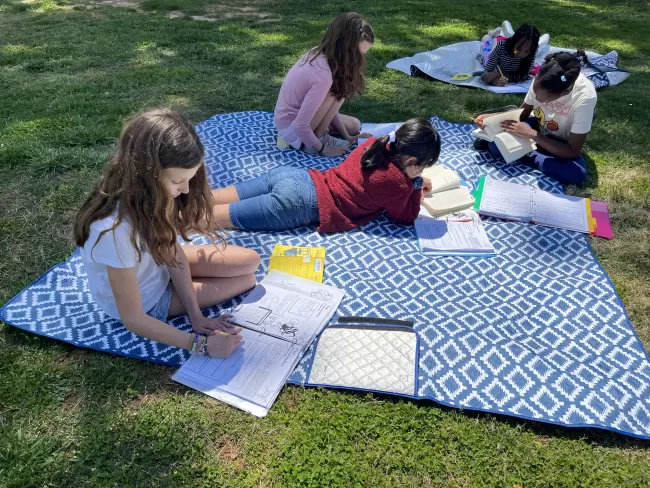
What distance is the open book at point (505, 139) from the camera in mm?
4172

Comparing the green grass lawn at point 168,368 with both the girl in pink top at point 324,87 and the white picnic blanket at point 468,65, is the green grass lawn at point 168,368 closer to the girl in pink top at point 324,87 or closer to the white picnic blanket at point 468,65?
the white picnic blanket at point 468,65

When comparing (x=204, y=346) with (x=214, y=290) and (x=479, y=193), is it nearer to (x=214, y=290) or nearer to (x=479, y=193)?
(x=214, y=290)

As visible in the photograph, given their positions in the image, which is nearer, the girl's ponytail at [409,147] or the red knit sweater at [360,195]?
the girl's ponytail at [409,147]

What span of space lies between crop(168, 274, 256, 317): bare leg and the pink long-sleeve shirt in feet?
5.76

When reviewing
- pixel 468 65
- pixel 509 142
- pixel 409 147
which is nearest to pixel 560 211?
pixel 509 142

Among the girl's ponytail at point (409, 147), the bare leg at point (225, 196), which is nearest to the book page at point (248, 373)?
the bare leg at point (225, 196)

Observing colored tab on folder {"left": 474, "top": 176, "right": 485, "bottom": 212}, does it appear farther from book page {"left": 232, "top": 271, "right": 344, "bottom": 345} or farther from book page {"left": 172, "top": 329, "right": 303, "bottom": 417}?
book page {"left": 172, "top": 329, "right": 303, "bottom": 417}

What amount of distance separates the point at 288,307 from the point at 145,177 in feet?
3.70

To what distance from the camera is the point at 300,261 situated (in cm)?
322

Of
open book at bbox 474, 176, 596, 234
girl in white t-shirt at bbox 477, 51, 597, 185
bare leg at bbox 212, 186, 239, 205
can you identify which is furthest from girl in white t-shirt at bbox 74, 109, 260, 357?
girl in white t-shirt at bbox 477, 51, 597, 185

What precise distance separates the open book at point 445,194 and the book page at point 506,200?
0.43ft

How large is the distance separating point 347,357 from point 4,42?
23.7ft

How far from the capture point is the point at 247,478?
2.10 m

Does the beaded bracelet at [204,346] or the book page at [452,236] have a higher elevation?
the beaded bracelet at [204,346]
